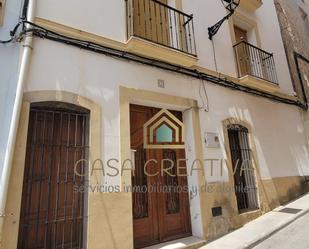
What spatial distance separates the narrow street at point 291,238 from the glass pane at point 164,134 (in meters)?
2.52

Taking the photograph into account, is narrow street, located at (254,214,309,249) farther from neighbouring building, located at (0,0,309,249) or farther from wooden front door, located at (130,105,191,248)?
wooden front door, located at (130,105,191,248)

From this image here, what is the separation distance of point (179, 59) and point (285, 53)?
5.95 meters

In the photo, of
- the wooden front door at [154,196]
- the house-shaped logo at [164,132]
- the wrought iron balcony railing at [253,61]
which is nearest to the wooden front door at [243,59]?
the wrought iron balcony railing at [253,61]

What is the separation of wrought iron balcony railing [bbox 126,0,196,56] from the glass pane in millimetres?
1759

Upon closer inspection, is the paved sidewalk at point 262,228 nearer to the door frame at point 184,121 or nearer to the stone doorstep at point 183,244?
the stone doorstep at point 183,244

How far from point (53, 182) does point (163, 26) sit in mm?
4164

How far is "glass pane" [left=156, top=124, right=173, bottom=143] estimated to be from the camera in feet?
15.9

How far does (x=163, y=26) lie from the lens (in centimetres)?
552

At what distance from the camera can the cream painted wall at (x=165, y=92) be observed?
3580 millimetres

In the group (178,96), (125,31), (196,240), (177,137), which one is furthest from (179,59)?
(196,240)

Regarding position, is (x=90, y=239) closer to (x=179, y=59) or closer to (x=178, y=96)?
(x=178, y=96)

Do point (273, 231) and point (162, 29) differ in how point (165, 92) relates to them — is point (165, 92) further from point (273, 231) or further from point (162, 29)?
point (273, 231)

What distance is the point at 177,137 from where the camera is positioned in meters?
5.07

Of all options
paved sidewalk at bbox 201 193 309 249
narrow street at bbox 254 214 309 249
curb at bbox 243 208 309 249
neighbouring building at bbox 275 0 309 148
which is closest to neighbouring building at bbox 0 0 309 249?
paved sidewalk at bbox 201 193 309 249
